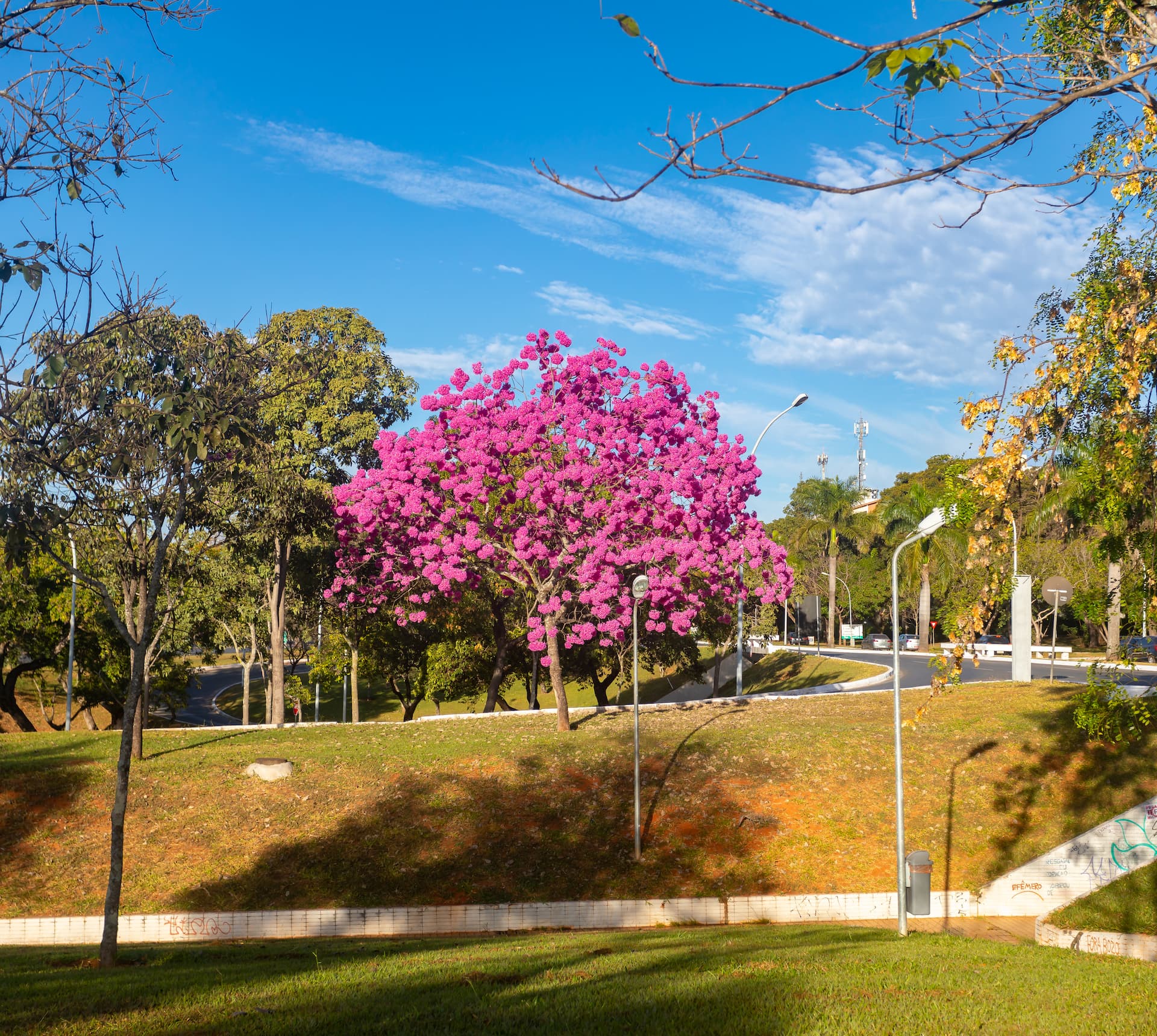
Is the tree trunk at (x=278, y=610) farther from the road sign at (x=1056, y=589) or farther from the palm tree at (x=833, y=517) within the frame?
the palm tree at (x=833, y=517)

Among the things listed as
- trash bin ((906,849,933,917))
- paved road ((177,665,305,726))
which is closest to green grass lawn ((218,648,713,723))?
paved road ((177,665,305,726))

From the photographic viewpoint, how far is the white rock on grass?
23094 millimetres

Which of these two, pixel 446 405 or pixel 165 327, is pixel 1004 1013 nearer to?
pixel 165 327

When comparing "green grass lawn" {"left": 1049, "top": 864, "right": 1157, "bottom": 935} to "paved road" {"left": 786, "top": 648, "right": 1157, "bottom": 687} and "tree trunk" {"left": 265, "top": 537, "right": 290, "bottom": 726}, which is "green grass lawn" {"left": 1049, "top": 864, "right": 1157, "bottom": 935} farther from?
"tree trunk" {"left": 265, "top": 537, "right": 290, "bottom": 726}

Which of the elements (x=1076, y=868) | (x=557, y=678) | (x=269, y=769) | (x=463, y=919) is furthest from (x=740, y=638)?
(x=463, y=919)

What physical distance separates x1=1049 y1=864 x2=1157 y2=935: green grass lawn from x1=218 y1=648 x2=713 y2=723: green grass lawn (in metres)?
32.2

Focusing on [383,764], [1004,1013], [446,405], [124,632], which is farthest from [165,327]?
[1004,1013]

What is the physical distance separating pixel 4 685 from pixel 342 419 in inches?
1021

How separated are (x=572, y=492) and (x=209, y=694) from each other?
58.9m

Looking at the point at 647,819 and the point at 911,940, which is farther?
the point at 647,819

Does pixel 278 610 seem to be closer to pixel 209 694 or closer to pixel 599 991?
pixel 599 991

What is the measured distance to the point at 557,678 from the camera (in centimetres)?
2636

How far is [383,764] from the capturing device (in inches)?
944

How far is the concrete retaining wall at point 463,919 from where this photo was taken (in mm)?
17453
